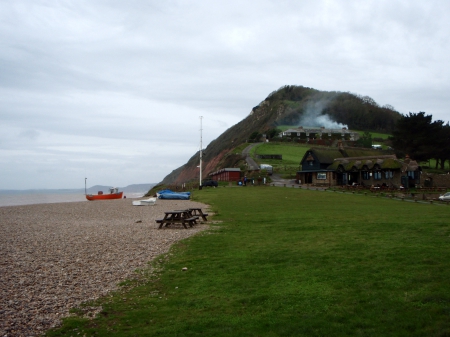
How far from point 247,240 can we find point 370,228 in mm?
4923

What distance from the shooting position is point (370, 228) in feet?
51.3

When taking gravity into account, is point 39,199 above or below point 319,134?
below

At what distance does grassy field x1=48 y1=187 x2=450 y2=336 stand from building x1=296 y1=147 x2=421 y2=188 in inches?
1721

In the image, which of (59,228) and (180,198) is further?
(180,198)

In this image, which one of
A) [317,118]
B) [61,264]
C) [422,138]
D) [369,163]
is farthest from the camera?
[317,118]

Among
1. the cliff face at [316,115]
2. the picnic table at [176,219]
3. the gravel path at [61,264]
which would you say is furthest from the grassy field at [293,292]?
the cliff face at [316,115]

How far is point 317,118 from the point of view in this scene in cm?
14788

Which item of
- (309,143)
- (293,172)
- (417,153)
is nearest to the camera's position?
(417,153)

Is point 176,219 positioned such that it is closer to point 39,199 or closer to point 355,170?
point 355,170

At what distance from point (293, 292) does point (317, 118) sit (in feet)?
475

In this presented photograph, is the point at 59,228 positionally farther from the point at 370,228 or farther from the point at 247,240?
the point at 370,228

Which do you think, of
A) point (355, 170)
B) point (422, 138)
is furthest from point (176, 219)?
point (422, 138)

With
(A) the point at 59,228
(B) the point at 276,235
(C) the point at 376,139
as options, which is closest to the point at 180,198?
(A) the point at 59,228

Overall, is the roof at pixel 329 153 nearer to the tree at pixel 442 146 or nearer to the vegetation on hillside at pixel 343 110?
the tree at pixel 442 146
